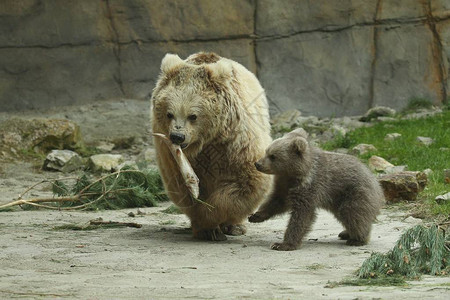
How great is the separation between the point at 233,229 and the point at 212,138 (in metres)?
1.07

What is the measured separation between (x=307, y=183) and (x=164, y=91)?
4.61 ft

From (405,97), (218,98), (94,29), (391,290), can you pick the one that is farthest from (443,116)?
(391,290)

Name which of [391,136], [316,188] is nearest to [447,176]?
[391,136]

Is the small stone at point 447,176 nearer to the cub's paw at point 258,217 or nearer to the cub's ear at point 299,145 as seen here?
the cub's ear at point 299,145

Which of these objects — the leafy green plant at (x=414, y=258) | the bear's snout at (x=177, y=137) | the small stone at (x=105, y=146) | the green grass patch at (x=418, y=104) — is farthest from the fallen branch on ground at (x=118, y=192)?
the green grass patch at (x=418, y=104)

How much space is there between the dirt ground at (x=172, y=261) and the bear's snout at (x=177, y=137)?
2.79 ft

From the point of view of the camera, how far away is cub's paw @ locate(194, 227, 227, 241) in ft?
22.7

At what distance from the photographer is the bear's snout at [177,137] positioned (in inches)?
253

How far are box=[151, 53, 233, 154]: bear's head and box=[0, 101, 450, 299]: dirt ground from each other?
0.91 metres

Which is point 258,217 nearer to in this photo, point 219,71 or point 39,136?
point 219,71

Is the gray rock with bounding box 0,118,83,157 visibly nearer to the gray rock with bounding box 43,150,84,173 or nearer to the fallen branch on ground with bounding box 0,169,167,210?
the gray rock with bounding box 43,150,84,173

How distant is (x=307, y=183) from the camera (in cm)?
655

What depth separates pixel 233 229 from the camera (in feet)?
24.2

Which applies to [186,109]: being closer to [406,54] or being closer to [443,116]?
[443,116]
